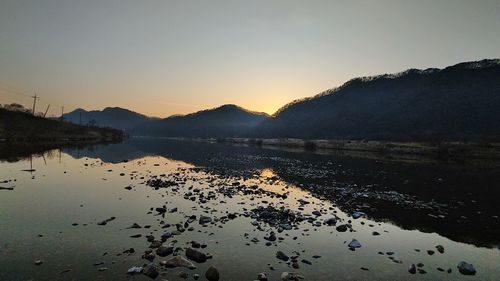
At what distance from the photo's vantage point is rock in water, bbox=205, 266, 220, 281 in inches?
438

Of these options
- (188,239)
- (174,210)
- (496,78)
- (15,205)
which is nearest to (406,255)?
(188,239)

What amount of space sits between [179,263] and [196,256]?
85 centimetres

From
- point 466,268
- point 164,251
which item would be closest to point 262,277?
point 164,251

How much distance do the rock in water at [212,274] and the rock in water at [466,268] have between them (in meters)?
10.0

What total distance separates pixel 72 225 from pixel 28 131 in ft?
367

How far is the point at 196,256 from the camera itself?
12.8 metres

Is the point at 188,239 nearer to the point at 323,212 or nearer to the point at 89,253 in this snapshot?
the point at 89,253

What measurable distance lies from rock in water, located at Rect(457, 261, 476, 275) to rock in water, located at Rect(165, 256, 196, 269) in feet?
36.0

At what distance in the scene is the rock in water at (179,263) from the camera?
39.4 feet

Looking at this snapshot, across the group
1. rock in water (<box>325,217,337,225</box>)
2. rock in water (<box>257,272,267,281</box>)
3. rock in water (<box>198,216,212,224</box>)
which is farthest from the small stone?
rock in water (<box>257,272,267,281</box>)

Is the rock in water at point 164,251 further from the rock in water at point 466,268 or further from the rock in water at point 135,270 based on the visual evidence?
the rock in water at point 466,268

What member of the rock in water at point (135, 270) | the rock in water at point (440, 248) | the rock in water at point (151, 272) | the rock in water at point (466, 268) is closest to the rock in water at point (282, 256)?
the rock in water at point (151, 272)

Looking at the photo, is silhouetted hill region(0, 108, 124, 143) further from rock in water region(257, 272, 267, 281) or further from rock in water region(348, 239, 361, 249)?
rock in water region(348, 239, 361, 249)

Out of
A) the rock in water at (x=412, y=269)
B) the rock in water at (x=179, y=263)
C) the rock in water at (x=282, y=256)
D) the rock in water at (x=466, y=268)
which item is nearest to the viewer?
the rock in water at (x=179, y=263)
